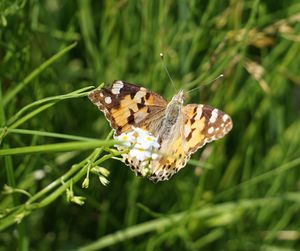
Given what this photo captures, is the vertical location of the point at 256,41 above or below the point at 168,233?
above

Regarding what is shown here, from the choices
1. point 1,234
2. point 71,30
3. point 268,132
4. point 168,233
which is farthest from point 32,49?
point 268,132

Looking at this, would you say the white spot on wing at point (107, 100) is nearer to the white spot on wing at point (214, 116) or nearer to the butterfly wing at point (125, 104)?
the butterfly wing at point (125, 104)

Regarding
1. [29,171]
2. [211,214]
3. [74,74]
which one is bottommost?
[211,214]

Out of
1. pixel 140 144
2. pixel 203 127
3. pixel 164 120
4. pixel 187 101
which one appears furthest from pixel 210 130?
pixel 187 101

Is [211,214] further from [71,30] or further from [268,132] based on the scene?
[71,30]

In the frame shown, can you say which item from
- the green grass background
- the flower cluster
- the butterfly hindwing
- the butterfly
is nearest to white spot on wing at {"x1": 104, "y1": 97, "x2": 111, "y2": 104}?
the butterfly

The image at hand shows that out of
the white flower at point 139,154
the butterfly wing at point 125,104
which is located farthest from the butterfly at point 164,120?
the white flower at point 139,154

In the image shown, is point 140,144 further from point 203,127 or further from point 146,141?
point 203,127
